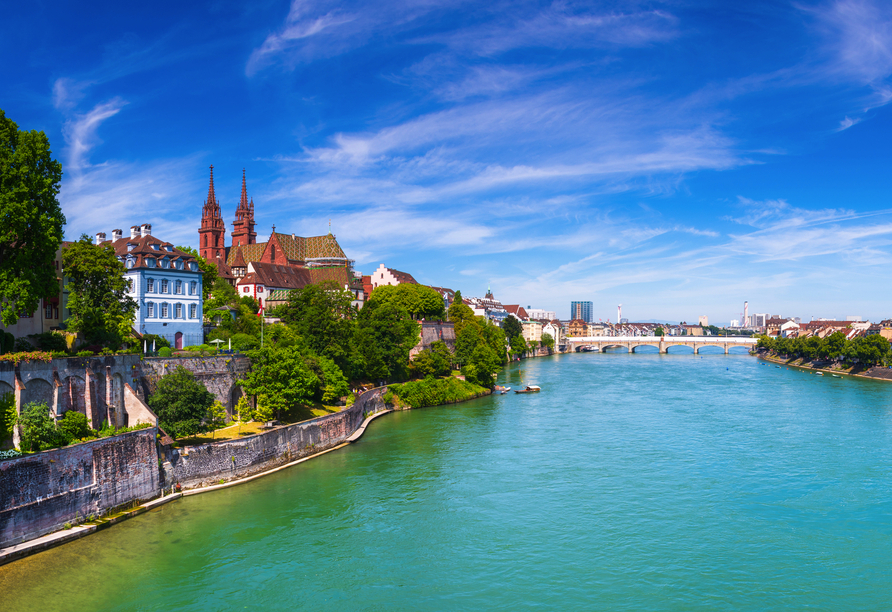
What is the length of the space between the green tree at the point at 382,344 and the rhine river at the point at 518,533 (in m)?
10.6

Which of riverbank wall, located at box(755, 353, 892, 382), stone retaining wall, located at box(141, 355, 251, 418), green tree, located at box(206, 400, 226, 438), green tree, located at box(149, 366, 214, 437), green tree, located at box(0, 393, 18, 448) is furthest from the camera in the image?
riverbank wall, located at box(755, 353, 892, 382)

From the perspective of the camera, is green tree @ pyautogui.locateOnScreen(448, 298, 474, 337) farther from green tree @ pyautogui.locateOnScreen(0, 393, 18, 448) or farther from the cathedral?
green tree @ pyautogui.locateOnScreen(0, 393, 18, 448)

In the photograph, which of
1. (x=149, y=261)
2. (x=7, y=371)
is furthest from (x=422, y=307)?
(x=7, y=371)

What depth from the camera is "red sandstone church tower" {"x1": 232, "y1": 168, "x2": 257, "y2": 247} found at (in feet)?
322

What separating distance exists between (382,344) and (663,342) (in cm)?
10615

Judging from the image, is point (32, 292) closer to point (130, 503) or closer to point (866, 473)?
point (130, 503)

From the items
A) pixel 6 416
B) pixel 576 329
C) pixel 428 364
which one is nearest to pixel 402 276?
pixel 428 364

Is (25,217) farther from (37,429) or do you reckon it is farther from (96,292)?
(37,429)

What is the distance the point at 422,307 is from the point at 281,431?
146 feet

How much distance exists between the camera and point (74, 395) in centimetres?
2377

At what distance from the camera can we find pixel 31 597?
54.6 feet

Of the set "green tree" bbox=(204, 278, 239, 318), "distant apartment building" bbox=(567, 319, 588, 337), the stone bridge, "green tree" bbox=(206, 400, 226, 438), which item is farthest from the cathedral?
"distant apartment building" bbox=(567, 319, 588, 337)

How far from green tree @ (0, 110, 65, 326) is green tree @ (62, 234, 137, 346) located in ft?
13.5

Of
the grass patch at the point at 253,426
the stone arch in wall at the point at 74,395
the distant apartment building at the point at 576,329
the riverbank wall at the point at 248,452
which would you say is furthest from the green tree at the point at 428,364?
the distant apartment building at the point at 576,329
